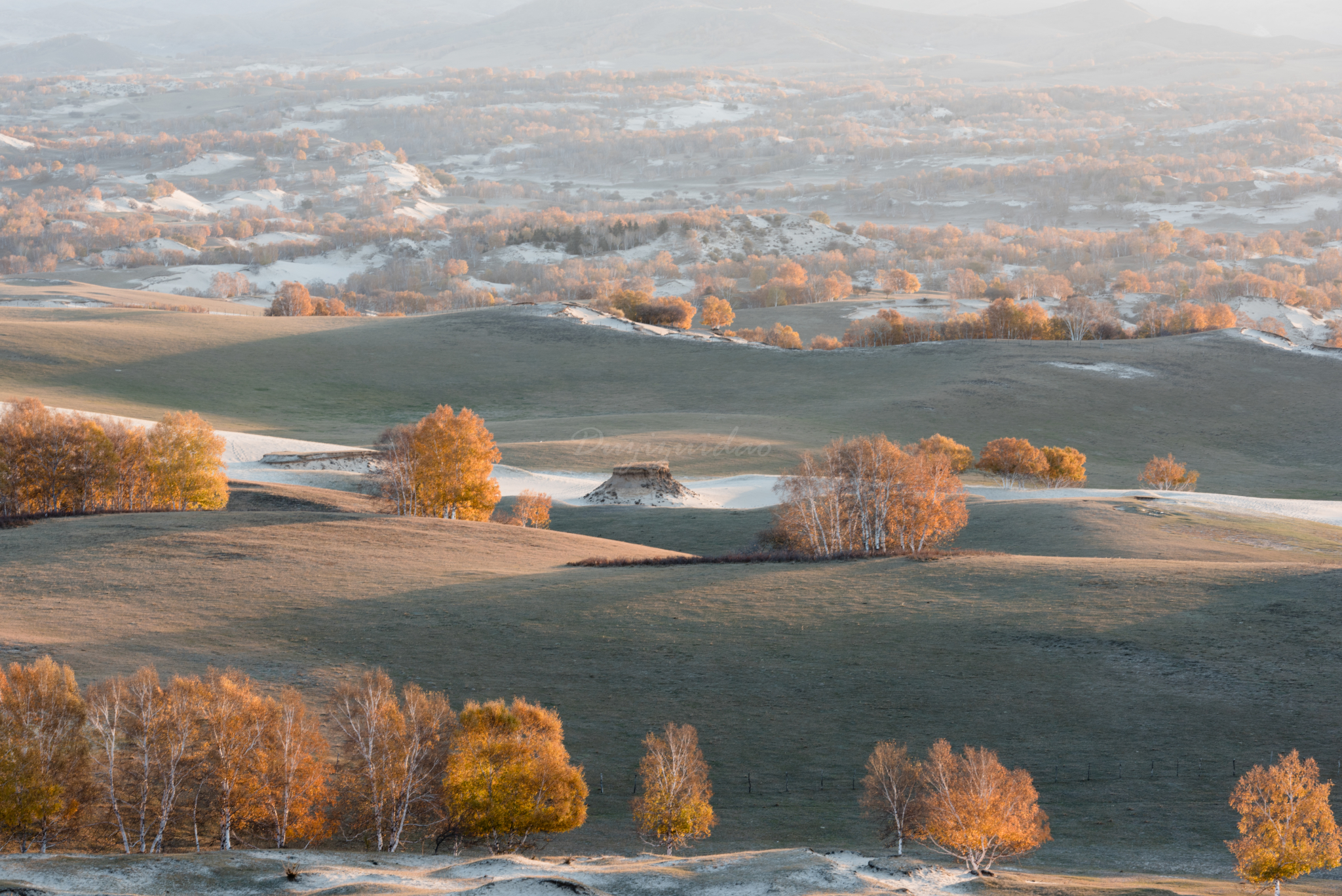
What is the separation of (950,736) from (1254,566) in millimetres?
17764

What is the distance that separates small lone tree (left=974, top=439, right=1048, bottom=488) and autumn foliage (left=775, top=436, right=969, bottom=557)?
22.9 metres

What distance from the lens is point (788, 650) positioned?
32.5 m

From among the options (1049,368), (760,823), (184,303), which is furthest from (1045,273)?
(760,823)

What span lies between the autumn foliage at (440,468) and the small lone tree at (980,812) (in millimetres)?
35007

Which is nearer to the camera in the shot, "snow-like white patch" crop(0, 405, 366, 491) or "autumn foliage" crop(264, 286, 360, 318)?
"snow-like white patch" crop(0, 405, 366, 491)

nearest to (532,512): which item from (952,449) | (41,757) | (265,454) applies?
(265,454)

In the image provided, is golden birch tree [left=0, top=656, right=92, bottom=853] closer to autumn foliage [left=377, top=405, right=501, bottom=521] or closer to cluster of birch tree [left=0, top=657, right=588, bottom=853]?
cluster of birch tree [left=0, top=657, right=588, bottom=853]

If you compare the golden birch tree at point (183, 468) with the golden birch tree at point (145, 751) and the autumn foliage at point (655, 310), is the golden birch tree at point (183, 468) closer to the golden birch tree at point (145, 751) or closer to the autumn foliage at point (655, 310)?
the golden birch tree at point (145, 751)

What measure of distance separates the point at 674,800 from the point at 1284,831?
38.4 ft

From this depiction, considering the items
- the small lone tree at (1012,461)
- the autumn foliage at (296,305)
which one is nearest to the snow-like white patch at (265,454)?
the small lone tree at (1012,461)

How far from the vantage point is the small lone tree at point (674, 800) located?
22.7m

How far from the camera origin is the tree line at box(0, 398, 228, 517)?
163ft

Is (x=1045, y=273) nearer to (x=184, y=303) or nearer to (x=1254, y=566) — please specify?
(x=184, y=303)

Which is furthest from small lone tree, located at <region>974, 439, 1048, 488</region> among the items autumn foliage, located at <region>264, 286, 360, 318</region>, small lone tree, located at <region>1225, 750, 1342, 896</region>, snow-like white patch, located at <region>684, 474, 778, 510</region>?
autumn foliage, located at <region>264, 286, 360, 318</region>
